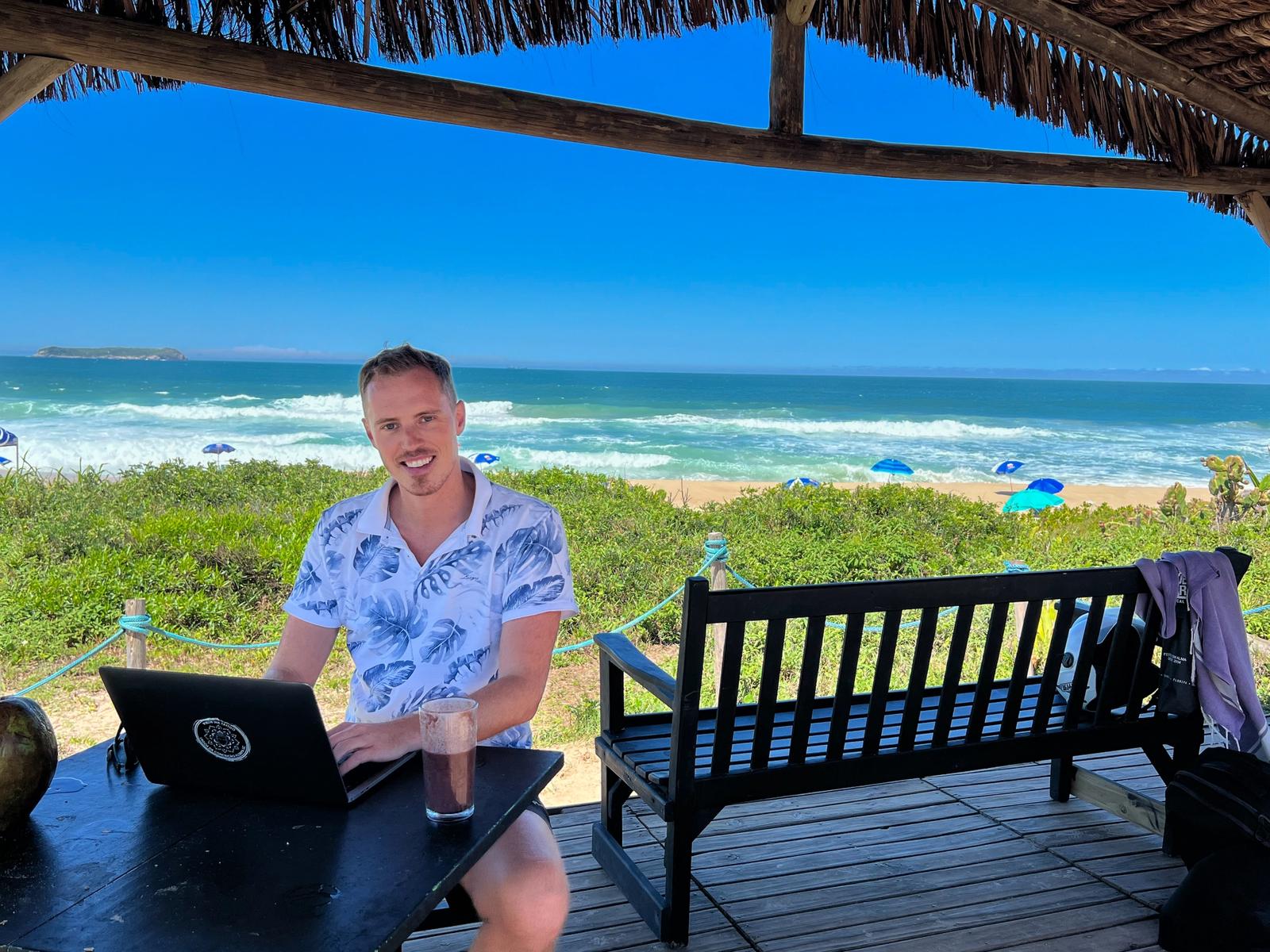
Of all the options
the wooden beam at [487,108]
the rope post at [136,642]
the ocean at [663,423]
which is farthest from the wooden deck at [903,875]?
the ocean at [663,423]

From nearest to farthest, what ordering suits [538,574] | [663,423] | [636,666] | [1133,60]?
[538,574], [636,666], [1133,60], [663,423]

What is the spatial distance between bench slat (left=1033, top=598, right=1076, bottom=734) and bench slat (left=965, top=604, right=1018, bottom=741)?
0.39 ft

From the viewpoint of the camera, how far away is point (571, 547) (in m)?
7.93

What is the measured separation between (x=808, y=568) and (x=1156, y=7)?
5.22 metres

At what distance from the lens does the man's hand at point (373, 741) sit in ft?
4.45

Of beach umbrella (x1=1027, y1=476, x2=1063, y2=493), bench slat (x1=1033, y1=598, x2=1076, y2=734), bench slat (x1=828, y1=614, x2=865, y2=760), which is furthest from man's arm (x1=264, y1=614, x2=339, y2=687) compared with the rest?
beach umbrella (x1=1027, y1=476, x2=1063, y2=493)

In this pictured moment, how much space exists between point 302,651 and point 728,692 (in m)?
0.81

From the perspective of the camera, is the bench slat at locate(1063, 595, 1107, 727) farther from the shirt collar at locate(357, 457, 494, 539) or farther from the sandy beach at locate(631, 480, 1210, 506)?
the sandy beach at locate(631, 480, 1210, 506)

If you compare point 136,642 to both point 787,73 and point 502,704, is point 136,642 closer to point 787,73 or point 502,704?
point 502,704

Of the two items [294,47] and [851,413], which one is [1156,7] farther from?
[851,413]

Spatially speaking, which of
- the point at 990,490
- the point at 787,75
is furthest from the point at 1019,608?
the point at 990,490

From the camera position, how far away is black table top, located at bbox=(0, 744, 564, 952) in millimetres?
950

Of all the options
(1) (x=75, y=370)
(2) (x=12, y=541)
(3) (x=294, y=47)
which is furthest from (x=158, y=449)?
(3) (x=294, y=47)

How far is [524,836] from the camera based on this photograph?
1.50 meters
